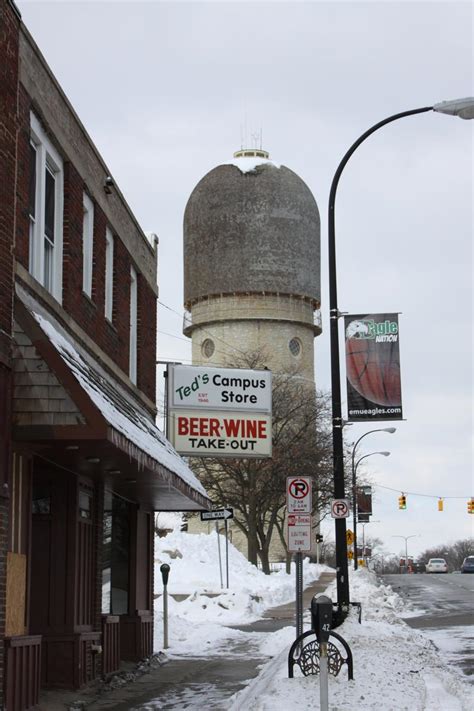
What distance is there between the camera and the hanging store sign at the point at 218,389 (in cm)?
2397

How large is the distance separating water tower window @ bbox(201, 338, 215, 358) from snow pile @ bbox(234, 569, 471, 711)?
1754 inches

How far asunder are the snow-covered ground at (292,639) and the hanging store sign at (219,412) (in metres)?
3.82

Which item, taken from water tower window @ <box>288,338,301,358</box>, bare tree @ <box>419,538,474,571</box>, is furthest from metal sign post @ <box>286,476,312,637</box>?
bare tree @ <box>419,538,474,571</box>

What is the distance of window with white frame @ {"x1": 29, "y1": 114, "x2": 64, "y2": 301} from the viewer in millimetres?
14375

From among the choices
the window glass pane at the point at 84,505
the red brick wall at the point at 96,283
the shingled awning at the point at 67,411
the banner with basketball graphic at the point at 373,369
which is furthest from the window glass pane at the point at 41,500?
the banner with basketball graphic at the point at 373,369

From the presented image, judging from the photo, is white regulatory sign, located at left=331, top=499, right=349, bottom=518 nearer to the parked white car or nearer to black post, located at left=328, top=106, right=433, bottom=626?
black post, located at left=328, top=106, right=433, bottom=626

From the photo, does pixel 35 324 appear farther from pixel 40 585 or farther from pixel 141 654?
pixel 141 654

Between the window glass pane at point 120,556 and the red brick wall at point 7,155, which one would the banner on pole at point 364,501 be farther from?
the red brick wall at point 7,155

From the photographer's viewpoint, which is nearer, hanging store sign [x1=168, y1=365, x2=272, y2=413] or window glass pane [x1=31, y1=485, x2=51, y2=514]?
window glass pane [x1=31, y1=485, x2=51, y2=514]

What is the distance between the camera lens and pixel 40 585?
48.6ft

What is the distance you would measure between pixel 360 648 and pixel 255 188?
48657 millimetres

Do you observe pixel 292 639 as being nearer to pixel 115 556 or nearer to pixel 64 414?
pixel 115 556

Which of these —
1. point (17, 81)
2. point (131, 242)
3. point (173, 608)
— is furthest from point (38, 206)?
point (173, 608)

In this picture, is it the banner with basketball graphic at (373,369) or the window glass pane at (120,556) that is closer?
the window glass pane at (120,556)
